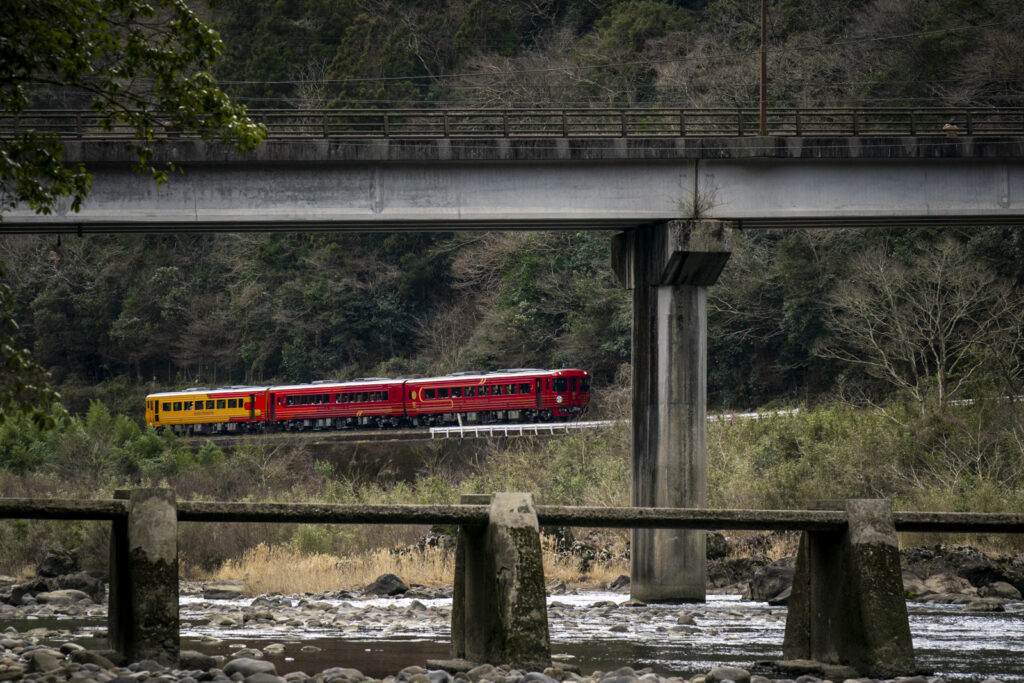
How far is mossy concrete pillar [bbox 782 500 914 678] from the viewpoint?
36.1ft

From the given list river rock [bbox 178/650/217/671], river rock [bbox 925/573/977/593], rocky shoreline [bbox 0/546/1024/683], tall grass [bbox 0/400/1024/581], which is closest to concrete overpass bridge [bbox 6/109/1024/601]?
rocky shoreline [bbox 0/546/1024/683]

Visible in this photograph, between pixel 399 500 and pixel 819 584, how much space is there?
26663 mm

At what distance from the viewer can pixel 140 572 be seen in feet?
34.7

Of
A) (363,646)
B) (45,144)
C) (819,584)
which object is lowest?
A: (363,646)

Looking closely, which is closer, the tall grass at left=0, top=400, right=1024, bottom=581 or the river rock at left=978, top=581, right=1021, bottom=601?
the river rock at left=978, top=581, right=1021, bottom=601

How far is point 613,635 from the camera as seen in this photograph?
19.0 meters

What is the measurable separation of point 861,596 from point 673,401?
1525cm

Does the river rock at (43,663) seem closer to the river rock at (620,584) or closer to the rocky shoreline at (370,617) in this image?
the rocky shoreline at (370,617)

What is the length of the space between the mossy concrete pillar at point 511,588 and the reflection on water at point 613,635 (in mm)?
2492

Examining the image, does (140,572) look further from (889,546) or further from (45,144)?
(889,546)

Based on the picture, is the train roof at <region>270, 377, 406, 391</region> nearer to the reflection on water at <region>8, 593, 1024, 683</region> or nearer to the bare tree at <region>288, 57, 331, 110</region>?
the bare tree at <region>288, 57, 331, 110</region>

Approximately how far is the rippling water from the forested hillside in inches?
666

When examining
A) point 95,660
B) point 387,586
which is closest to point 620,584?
point 387,586

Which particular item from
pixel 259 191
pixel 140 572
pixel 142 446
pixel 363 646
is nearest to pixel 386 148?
pixel 259 191
